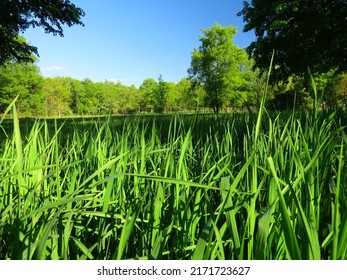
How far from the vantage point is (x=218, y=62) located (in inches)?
1751

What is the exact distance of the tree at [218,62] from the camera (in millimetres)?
43938

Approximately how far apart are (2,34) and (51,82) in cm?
5249

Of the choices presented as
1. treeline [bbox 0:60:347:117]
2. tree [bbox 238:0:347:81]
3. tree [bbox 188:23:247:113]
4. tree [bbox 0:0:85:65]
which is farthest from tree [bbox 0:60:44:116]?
tree [bbox 238:0:347:81]

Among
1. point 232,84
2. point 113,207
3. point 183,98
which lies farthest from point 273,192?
point 183,98

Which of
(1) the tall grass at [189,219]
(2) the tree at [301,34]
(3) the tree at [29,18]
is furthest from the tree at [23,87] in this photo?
(1) the tall grass at [189,219]

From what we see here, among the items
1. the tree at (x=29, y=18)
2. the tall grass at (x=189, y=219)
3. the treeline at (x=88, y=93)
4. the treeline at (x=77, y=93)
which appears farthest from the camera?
the treeline at (x=77, y=93)

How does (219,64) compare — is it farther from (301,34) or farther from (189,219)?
(189,219)

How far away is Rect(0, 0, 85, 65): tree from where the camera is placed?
13773mm

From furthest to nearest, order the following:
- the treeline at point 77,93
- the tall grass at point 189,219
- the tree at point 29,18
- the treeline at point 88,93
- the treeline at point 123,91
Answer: the treeline at point 77,93
the treeline at point 88,93
the treeline at point 123,91
the tree at point 29,18
the tall grass at point 189,219

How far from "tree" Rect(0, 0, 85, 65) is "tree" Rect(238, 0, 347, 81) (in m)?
11.0

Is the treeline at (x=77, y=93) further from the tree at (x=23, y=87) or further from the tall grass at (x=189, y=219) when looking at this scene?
the tall grass at (x=189, y=219)

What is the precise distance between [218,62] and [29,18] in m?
32.6

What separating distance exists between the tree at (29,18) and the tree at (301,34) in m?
11.0

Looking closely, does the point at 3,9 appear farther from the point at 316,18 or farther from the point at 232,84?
the point at 232,84
